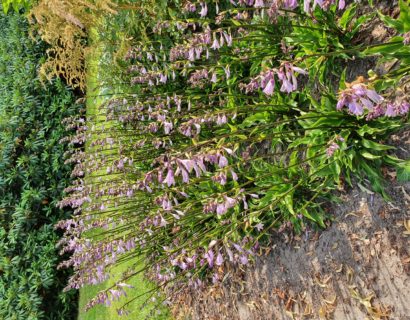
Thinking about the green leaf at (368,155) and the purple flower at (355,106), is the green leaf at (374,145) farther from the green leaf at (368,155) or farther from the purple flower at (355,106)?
the purple flower at (355,106)

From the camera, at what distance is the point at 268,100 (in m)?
3.96

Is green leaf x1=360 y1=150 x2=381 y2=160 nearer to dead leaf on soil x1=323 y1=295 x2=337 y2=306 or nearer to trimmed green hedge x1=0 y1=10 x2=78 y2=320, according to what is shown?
dead leaf on soil x1=323 y1=295 x2=337 y2=306

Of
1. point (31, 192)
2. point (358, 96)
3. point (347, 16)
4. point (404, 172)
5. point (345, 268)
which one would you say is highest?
point (358, 96)

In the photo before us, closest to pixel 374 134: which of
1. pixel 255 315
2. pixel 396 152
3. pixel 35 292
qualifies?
pixel 396 152

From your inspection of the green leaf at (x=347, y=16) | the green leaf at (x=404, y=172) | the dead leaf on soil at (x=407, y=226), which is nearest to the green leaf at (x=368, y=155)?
the green leaf at (x=404, y=172)

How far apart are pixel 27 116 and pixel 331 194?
7.26 m

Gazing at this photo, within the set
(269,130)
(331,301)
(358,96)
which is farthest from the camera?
(269,130)

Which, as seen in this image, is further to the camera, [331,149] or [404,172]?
[404,172]

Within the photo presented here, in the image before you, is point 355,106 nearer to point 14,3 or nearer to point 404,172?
point 404,172

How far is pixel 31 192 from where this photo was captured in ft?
26.6

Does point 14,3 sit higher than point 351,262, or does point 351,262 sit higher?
point 14,3

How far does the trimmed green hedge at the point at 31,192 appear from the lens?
25.2 feet

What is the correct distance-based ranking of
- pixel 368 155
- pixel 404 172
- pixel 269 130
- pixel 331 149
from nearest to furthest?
pixel 331 149 → pixel 404 172 → pixel 368 155 → pixel 269 130

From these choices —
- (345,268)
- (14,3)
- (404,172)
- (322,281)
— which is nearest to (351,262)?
(345,268)
